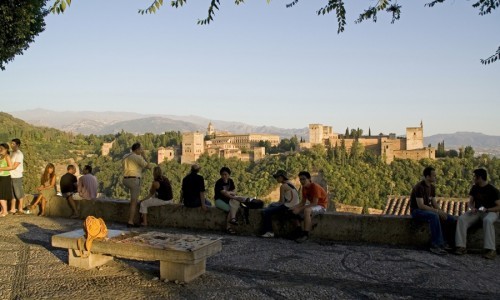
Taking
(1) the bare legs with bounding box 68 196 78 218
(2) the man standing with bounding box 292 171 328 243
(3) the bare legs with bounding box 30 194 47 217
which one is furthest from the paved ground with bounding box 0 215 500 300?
(3) the bare legs with bounding box 30 194 47 217

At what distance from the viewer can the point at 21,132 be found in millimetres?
103438

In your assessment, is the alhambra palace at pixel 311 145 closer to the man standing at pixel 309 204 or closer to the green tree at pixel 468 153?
the green tree at pixel 468 153

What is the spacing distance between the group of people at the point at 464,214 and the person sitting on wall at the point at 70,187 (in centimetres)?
663

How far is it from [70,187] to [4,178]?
1266 mm

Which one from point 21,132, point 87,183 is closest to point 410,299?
point 87,183

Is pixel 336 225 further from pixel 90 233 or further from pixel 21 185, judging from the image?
pixel 21 185

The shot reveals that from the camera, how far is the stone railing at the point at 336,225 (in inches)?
281

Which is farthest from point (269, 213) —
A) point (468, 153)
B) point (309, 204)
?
point (468, 153)

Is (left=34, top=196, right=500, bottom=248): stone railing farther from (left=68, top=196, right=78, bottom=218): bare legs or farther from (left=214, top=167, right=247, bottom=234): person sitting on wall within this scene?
(left=68, top=196, right=78, bottom=218): bare legs

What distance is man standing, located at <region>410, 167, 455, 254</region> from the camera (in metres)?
6.71

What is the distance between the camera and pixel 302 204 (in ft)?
25.0

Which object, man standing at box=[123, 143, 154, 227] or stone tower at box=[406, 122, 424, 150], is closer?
man standing at box=[123, 143, 154, 227]

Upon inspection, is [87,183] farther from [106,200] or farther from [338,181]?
[338,181]

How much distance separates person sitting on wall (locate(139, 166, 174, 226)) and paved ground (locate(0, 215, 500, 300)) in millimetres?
1967
